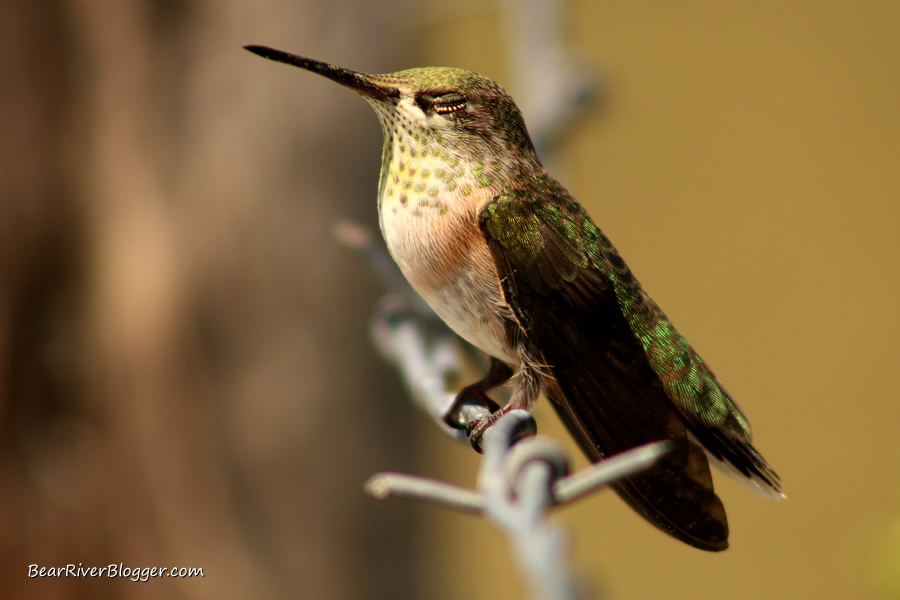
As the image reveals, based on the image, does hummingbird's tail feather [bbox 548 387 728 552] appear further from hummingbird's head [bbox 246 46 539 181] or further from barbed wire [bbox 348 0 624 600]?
hummingbird's head [bbox 246 46 539 181]

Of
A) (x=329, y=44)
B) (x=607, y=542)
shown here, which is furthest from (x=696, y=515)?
(x=607, y=542)

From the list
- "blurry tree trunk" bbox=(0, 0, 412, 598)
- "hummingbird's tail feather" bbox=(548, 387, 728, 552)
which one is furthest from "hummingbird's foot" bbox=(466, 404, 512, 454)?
"blurry tree trunk" bbox=(0, 0, 412, 598)

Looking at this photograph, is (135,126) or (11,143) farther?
(135,126)

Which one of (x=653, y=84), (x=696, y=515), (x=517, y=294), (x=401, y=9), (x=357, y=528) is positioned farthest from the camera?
(x=653, y=84)

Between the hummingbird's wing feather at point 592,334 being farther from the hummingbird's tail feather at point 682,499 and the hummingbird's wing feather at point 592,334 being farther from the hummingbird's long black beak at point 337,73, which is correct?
the hummingbird's long black beak at point 337,73

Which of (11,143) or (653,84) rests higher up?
(653,84)

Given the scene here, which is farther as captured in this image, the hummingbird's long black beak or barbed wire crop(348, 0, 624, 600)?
the hummingbird's long black beak

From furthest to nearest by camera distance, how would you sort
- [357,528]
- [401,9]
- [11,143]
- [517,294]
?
[401,9] → [357,528] → [11,143] → [517,294]

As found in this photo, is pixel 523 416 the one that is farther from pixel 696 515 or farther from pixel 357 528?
pixel 357 528
